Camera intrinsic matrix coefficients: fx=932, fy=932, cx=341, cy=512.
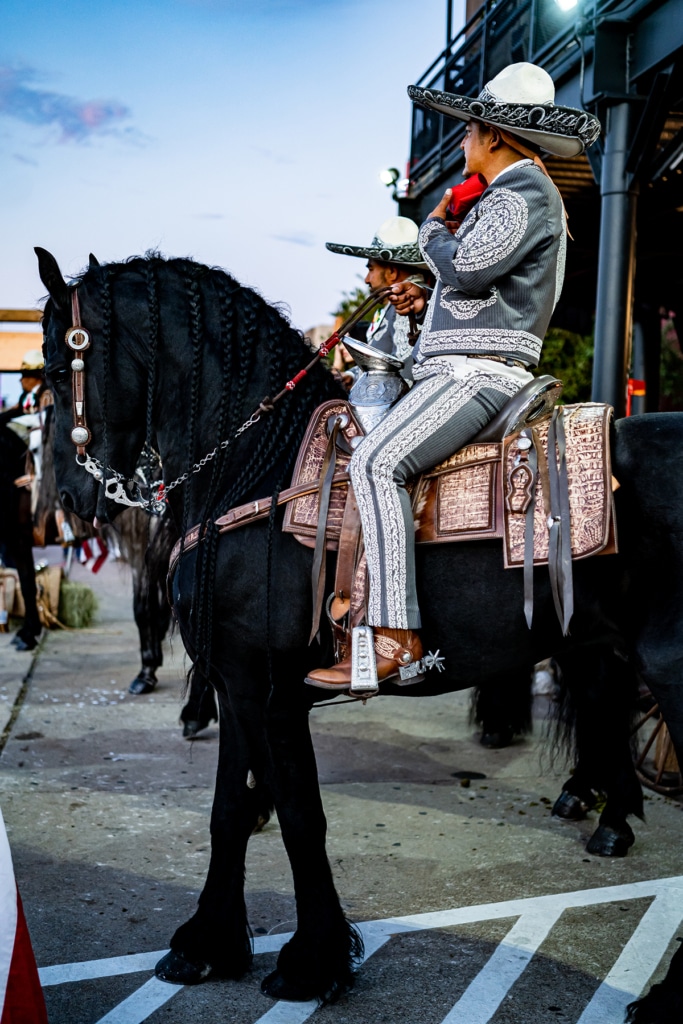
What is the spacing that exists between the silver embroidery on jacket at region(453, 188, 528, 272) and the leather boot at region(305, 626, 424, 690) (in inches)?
43.4

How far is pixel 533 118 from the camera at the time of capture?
9.34 ft

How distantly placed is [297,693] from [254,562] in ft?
1.49

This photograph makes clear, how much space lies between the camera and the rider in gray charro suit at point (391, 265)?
4.93 metres

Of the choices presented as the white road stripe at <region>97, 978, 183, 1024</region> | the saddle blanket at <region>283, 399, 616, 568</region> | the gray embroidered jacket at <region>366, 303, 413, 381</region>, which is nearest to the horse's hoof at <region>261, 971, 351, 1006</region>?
the white road stripe at <region>97, 978, 183, 1024</region>

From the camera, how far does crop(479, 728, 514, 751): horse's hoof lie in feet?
19.2

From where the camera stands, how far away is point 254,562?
2930 mm

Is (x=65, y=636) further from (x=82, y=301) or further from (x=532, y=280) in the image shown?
(x=532, y=280)

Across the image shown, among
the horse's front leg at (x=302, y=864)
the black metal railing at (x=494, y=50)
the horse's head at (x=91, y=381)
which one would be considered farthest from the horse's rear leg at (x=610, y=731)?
the black metal railing at (x=494, y=50)

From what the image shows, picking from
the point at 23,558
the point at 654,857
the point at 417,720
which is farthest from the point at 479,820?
the point at 23,558

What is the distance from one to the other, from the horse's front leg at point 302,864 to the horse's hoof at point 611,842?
1645 millimetres

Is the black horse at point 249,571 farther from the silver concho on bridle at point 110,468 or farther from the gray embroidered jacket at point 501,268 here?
the gray embroidered jacket at point 501,268

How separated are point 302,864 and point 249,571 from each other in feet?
3.18

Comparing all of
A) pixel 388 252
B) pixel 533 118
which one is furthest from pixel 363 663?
pixel 388 252

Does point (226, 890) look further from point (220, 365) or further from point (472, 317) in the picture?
point (472, 317)
